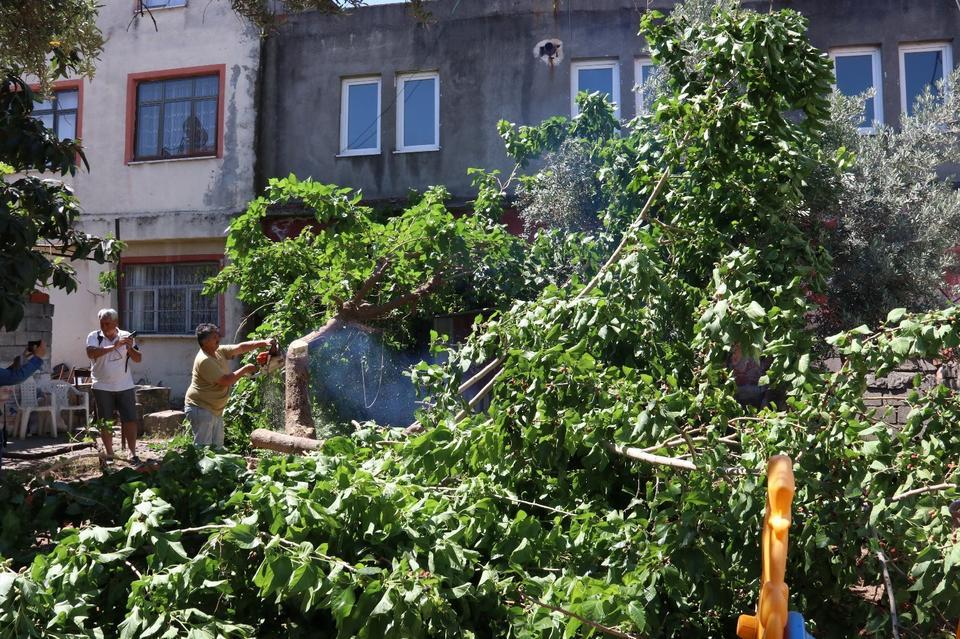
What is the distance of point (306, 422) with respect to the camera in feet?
25.6

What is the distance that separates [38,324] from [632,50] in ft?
29.9

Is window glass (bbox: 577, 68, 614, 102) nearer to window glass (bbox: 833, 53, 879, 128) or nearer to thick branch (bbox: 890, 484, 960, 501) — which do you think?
window glass (bbox: 833, 53, 879, 128)

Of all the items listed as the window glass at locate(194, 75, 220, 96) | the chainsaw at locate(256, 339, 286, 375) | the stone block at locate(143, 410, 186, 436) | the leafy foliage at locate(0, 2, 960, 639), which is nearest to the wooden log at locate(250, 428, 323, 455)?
the chainsaw at locate(256, 339, 286, 375)

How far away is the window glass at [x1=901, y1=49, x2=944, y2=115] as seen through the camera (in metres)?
12.4

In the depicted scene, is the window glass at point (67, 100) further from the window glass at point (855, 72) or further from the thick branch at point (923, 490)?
the thick branch at point (923, 490)

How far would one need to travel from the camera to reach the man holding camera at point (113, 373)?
336 inches

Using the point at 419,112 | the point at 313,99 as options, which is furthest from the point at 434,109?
the point at 313,99

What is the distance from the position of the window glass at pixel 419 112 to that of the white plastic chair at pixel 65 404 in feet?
20.2

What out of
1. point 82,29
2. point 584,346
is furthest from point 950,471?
point 82,29

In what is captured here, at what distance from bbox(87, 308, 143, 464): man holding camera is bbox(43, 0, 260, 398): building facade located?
579 cm

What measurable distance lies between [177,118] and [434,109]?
4.59m

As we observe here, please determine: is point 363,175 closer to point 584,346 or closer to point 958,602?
point 584,346

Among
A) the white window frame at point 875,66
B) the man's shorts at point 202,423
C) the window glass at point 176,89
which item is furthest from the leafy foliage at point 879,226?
the window glass at point 176,89

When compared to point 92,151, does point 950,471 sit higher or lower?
lower
